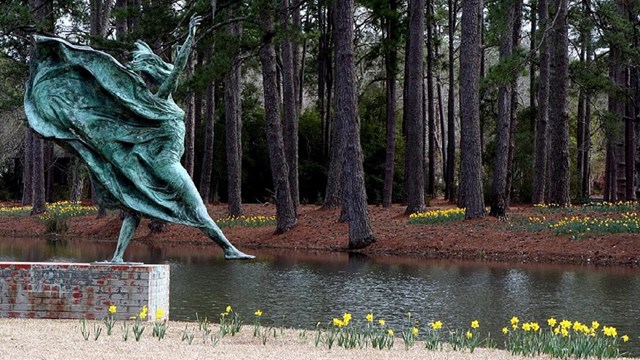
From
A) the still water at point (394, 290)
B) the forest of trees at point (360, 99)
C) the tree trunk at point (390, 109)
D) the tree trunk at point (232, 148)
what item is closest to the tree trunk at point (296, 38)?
the forest of trees at point (360, 99)

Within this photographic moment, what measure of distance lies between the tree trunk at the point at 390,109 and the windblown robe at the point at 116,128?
63.8 feet

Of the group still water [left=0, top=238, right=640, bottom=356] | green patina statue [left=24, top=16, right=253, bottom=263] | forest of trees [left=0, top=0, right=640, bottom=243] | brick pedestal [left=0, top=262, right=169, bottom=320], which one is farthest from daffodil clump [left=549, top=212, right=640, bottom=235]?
brick pedestal [left=0, top=262, right=169, bottom=320]

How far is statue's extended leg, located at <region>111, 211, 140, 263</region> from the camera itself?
11562mm

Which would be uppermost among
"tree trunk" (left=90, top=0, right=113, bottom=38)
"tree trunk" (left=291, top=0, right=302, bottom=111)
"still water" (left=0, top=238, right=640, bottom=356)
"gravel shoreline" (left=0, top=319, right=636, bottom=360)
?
"tree trunk" (left=90, top=0, right=113, bottom=38)

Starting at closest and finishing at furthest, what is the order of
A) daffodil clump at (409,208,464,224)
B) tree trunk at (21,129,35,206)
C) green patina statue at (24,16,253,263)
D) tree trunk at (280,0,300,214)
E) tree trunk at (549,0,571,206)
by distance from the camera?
green patina statue at (24,16,253,263) < daffodil clump at (409,208,464,224) < tree trunk at (549,0,571,206) < tree trunk at (280,0,300,214) < tree trunk at (21,129,35,206)

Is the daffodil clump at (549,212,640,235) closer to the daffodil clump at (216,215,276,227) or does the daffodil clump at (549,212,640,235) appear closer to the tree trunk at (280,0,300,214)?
the daffodil clump at (216,215,276,227)

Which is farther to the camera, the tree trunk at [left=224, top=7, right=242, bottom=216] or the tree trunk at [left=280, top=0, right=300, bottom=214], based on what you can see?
the tree trunk at [left=224, top=7, right=242, bottom=216]

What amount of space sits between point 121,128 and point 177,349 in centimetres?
431

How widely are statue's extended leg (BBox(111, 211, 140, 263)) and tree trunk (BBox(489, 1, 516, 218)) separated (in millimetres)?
14938

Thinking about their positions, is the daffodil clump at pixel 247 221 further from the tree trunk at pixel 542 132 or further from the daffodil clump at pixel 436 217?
the tree trunk at pixel 542 132

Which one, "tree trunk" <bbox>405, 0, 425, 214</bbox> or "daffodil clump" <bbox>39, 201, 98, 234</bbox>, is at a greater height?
"tree trunk" <bbox>405, 0, 425, 214</bbox>

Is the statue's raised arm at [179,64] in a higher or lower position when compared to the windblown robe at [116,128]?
higher

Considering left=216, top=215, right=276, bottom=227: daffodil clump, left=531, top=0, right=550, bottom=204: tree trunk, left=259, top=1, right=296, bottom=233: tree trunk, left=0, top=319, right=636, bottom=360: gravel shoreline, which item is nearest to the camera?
left=0, top=319, right=636, bottom=360: gravel shoreline

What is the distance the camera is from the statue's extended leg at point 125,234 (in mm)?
11562
